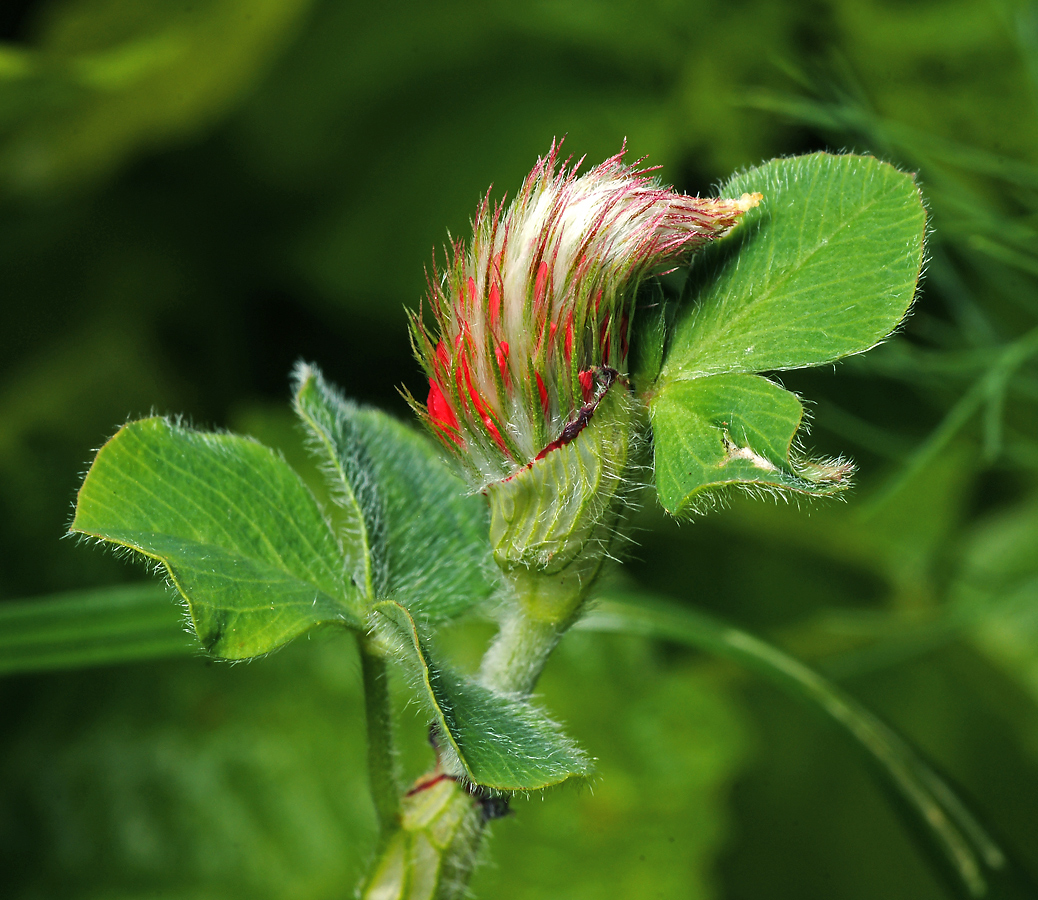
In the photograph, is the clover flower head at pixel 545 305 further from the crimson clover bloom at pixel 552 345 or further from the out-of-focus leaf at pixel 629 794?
the out-of-focus leaf at pixel 629 794

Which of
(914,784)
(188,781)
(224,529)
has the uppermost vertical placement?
(224,529)

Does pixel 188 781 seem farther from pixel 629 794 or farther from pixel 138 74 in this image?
pixel 138 74

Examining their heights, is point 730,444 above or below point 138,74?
below

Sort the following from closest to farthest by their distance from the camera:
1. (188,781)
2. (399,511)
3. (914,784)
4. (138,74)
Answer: (399,511) → (914,784) → (188,781) → (138,74)

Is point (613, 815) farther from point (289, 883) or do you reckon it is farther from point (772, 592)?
point (772, 592)

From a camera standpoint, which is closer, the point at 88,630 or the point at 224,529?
the point at 224,529

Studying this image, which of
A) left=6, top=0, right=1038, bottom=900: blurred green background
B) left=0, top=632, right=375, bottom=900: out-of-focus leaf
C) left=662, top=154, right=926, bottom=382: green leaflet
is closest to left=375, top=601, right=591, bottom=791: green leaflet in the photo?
left=662, top=154, right=926, bottom=382: green leaflet

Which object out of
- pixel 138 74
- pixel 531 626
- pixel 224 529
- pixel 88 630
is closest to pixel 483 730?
pixel 531 626
